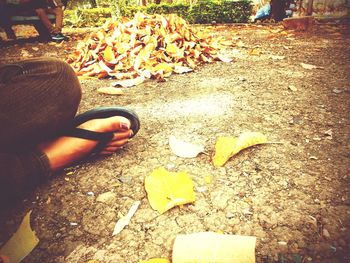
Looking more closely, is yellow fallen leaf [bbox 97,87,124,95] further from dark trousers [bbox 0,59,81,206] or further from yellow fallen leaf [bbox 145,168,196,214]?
yellow fallen leaf [bbox 145,168,196,214]

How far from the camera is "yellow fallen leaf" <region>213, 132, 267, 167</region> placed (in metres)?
1.00

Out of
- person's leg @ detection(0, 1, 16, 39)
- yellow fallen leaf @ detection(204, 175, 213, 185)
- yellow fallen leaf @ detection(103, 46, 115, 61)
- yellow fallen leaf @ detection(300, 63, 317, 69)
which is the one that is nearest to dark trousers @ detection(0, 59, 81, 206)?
yellow fallen leaf @ detection(204, 175, 213, 185)

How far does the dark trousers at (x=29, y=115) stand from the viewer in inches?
31.5

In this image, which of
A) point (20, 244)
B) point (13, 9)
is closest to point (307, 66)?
point (20, 244)

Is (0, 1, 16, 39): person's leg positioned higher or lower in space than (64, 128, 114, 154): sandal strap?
higher

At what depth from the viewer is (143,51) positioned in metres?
2.36

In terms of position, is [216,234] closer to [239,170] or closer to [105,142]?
[239,170]

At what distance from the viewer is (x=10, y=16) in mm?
4469

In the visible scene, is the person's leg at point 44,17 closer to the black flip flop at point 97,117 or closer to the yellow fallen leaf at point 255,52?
the yellow fallen leaf at point 255,52

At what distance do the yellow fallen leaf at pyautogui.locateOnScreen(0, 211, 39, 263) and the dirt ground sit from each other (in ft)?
0.08

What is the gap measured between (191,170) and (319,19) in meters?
5.76

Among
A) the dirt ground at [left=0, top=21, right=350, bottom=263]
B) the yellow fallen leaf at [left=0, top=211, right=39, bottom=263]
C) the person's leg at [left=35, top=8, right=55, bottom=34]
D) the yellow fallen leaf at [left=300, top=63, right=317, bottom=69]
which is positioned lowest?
the yellow fallen leaf at [left=0, top=211, right=39, bottom=263]

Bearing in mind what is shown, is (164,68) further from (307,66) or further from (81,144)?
(81,144)

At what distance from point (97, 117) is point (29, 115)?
0.24m
